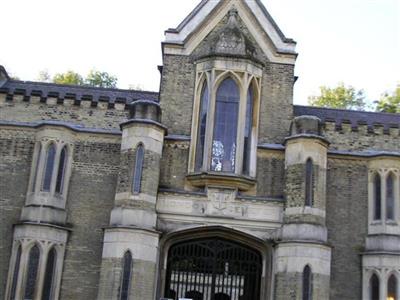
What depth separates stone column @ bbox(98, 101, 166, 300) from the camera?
17.2 meters

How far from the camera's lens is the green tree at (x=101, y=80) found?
136 ft

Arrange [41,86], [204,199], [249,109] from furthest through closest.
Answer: [41,86] → [249,109] → [204,199]

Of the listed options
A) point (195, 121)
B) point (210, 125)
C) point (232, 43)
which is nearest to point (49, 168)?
point (195, 121)

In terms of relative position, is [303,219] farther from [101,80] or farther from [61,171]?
[101,80]

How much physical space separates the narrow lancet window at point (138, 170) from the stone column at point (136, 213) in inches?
1.1

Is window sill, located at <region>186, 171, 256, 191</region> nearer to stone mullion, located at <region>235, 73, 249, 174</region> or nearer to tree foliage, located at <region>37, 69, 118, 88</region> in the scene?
stone mullion, located at <region>235, 73, 249, 174</region>

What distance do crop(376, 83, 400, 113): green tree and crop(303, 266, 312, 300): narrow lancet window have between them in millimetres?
21605

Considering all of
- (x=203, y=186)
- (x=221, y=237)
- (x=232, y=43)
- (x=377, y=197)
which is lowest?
(x=221, y=237)

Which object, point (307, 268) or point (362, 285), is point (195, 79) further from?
point (362, 285)

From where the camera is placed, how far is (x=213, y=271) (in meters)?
18.9

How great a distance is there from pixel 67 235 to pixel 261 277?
587cm

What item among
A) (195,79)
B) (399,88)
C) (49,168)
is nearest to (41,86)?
(49,168)

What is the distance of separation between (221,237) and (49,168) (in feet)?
18.2

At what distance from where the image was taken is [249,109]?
779 inches
